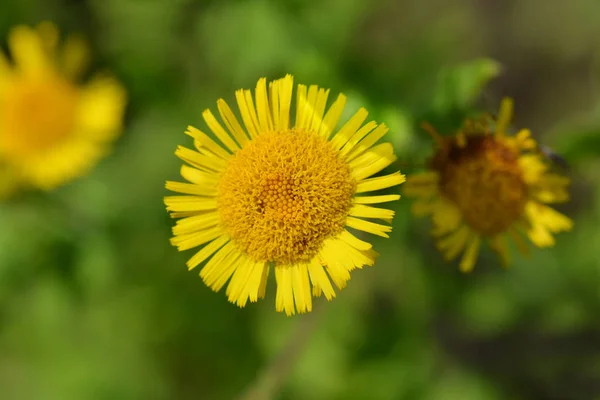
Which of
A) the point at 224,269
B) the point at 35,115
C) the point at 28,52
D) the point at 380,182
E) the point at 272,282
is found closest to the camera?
the point at 380,182

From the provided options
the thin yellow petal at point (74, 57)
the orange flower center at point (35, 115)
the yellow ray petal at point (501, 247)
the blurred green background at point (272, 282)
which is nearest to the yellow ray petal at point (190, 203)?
the yellow ray petal at point (501, 247)

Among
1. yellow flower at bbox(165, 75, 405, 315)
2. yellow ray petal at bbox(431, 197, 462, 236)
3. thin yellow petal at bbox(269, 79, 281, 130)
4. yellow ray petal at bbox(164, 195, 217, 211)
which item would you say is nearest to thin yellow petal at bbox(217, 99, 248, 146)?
yellow flower at bbox(165, 75, 405, 315)

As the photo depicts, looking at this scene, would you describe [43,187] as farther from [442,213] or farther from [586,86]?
[586,86]

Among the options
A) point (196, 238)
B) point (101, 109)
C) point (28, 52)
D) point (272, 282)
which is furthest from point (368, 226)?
point (28, 52)

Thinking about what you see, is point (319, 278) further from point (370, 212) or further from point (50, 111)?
point (50, 111)

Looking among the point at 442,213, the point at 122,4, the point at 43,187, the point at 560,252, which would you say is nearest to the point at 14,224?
the point at 43,187

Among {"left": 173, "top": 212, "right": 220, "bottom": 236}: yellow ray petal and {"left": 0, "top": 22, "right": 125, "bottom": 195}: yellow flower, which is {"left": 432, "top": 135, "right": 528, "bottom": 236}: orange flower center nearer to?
{"left": 173, "top": 212, "right": 220, "bottom": 236}: yellow ray petal
